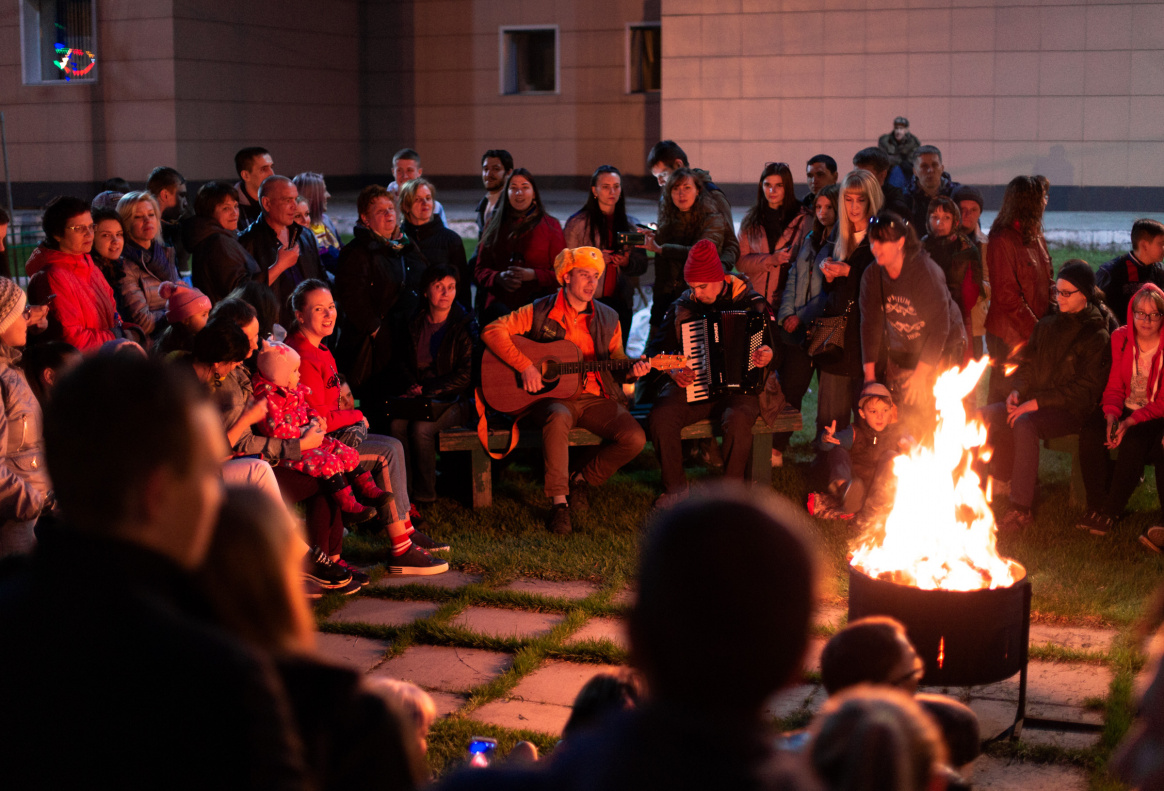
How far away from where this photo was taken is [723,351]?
716 cm

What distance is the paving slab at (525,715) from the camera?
4.35 m

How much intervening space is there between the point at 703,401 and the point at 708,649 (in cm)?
581

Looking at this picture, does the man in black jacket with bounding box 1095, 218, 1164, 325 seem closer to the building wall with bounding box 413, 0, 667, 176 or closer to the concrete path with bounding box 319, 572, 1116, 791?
the concrete path with bounding box 319, 572, 1116, 791

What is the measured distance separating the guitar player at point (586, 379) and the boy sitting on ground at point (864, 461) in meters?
1.18

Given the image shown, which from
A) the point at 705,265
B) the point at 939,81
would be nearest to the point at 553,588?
the point at 705,265

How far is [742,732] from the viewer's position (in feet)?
4.75

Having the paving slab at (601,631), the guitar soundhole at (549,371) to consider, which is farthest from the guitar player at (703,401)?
the paving slab at (601,631)

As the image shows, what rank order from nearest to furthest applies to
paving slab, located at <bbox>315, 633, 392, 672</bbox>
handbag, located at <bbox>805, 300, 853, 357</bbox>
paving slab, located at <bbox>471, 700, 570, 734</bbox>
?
1. paving slab, located at <bbox>471, 700, 570, 734</bbox>
2. paving slab, located at <bbox>315, 633, 392, 672</bbox>
3. handbag, located at <bbox>805, 300, 853, 357</bbox>

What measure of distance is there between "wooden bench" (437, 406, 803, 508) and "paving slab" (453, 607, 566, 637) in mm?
1587

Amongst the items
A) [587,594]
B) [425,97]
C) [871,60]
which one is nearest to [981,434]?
[587,594]

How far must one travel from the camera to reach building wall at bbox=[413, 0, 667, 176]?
83.3 ft

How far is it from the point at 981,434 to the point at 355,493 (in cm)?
326

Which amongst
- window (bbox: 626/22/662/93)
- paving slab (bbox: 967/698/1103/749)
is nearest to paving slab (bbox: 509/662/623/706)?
paving slab (bbox: 967/698/1103/749)

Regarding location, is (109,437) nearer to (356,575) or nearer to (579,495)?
(356,575)
